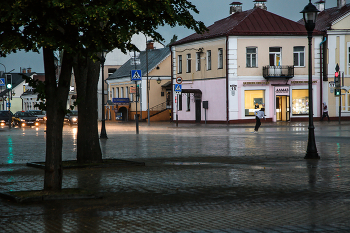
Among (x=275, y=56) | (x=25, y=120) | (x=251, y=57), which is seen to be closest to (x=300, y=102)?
(x=275, y=56)

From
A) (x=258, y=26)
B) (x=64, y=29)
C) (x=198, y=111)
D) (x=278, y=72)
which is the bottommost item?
(x=198, y=111)

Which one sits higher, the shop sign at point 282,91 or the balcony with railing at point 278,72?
the balcony with railing at point 278,72

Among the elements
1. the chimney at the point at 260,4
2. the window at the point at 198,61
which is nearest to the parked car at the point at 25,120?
the window at the point at 198,61

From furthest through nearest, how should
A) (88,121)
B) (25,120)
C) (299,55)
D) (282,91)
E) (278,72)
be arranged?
1. (25,120)
2. (299,55)
3. (282,91)
4. (278,72)
5. (88,121)

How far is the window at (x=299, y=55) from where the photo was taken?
47.7 meters

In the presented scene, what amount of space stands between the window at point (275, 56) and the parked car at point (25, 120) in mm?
23123

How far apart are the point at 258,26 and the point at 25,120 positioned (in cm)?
2371

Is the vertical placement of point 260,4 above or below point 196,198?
above

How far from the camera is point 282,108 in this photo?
47.9 m

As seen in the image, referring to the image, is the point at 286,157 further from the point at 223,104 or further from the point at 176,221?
the point at 223,104

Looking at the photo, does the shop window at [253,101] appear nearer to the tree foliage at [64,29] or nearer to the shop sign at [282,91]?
the shop sign at [282,91]

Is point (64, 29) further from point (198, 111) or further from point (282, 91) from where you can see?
point (198, 111)

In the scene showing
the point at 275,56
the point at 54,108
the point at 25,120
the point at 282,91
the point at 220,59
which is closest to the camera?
the point at 54,108

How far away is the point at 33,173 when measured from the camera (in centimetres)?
1220
